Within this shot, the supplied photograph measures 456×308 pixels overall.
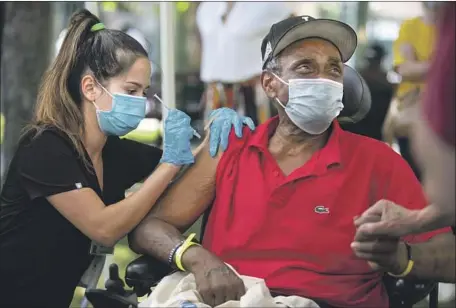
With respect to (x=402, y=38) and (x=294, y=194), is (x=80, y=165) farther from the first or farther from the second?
(x=402, y=38)

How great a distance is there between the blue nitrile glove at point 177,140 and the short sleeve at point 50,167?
13.0 inches

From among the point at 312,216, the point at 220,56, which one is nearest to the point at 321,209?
the point at 312,216

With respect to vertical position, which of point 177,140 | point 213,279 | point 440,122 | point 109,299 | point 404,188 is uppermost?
point 440,122

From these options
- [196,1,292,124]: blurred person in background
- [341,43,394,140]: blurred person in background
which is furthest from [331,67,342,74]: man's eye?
[196,1,292,124]: blurred person in background

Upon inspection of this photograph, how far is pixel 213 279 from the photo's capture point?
2891 mm

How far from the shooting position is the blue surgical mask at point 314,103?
316 centimetres

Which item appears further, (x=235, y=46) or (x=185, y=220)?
(x=235, y=46)

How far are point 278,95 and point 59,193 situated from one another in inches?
35.1

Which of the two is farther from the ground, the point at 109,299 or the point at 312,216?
the point at 312,216

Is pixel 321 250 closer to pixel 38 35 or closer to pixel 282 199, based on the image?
pixel 282 199

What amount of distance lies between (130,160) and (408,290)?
127 cm

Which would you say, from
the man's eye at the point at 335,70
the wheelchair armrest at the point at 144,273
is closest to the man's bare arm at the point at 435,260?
the man's eye at the point at 335,70

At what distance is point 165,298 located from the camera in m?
2.87

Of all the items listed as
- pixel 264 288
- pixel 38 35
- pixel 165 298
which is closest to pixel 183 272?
pixel 165 298
